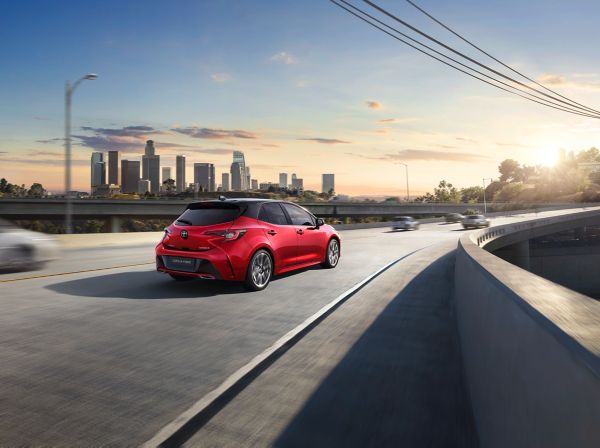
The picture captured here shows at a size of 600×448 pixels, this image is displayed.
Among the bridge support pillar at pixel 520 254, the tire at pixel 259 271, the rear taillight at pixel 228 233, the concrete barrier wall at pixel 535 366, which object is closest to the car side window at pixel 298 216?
the tire at pixel 259 271

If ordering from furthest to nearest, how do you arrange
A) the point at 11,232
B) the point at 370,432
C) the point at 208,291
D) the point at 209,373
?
1. the point at 11,232
2. the point at 208,291
3. the point at 209,373
4. the point at 370,432

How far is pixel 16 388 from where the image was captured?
4.30 metres

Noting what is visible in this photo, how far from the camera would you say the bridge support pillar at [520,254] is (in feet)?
159

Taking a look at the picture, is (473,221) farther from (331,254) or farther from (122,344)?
(122,344)

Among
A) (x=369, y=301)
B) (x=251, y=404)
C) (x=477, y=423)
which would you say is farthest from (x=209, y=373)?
(x=369, y=301)

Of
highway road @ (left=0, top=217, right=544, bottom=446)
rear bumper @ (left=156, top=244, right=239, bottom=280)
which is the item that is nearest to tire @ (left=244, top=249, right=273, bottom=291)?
highway road @ (left=0, top=217, right=544, bottom=446)

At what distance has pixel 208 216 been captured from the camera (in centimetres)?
923

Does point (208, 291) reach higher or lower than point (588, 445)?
lower

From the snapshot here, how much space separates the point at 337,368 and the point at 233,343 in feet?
4.66

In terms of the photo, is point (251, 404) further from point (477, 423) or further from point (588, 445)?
point (588, 445)

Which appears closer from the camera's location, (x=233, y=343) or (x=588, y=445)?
(x=588, y=445)

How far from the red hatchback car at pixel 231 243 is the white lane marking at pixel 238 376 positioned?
1.78 meters

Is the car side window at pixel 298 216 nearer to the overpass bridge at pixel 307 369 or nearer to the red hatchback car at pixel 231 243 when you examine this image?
the red hatchback car at pixel 231 243

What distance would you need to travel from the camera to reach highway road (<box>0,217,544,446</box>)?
372 cm
